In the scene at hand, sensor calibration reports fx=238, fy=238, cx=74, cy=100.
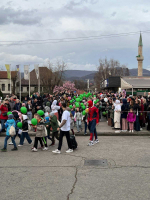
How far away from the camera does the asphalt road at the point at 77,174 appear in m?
4.85

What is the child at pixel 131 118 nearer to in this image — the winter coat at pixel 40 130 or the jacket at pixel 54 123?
the jacket at pixel 54 123

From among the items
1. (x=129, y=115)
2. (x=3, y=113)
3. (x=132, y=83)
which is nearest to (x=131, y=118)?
(x=129, y=115)

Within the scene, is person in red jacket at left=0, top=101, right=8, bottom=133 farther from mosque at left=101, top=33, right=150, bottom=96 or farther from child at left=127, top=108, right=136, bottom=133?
mosque at left=101, top=33, right=150, bottom=96

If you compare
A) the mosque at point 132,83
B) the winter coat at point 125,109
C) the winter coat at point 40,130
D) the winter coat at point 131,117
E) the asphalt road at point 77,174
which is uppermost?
the mosque at point 132,83

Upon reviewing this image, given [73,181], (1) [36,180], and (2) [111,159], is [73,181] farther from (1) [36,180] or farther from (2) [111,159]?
(2) [111,159]

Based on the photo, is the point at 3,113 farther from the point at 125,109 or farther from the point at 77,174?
the point at 77,174

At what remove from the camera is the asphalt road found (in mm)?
4848

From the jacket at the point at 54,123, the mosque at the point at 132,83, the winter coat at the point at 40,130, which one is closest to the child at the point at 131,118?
the mosque at the point at 132,83

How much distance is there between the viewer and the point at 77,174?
6.17 m

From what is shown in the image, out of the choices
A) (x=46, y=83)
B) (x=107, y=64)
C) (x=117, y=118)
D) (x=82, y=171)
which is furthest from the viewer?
(x=107, y=64)

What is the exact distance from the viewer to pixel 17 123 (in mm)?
9492

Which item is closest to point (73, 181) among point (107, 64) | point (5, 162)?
point (5, 162)

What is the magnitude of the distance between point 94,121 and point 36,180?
15.1 feet

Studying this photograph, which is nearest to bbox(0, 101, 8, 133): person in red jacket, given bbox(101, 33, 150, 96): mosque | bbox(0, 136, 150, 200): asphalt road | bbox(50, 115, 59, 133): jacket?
bbox(0, 136, 150, 200): asphalt road
